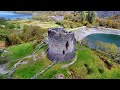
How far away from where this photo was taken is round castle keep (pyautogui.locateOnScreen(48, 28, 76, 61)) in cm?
841

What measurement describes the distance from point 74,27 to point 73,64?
0.74 m

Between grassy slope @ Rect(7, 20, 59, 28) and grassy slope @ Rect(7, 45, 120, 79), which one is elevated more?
grassy slope @ Rect(7, 20, 59, 28)

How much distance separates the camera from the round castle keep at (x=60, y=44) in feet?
27.6

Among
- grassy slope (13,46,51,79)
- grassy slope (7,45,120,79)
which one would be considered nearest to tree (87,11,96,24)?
grassy slope (7,45,120,79)

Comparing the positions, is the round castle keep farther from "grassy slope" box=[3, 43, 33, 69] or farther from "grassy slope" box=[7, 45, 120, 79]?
"grassy slope" box=[3, 43, 33, 69]

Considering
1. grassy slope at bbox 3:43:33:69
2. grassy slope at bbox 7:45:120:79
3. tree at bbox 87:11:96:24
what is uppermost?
tree at bbox 87:11:96:24

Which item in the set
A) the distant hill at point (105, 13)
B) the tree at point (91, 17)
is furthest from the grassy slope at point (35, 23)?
the distant hill at point (105, 13)

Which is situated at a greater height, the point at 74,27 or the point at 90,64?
the point at 74,27

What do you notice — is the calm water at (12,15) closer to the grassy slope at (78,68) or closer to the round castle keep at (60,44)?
the round castle keep at (60,44)

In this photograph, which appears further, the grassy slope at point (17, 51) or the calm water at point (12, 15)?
the grassy slope at point (17, 51)

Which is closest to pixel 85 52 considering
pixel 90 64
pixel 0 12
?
pixel 90 64

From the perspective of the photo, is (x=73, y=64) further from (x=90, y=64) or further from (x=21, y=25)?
(x=21, y=25)
